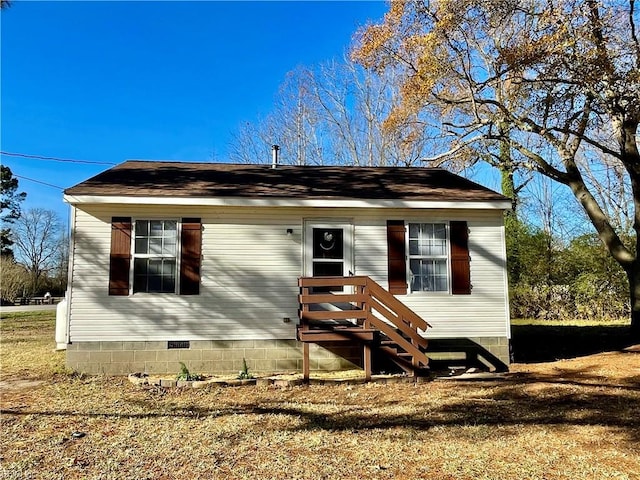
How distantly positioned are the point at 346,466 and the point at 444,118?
36.8 ft

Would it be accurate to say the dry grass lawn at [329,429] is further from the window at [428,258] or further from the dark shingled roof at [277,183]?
the dark shingled roof at [277,183]

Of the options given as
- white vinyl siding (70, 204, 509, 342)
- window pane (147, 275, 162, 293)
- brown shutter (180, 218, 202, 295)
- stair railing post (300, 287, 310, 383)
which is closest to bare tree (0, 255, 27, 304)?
white vinyl siding (70, 204, 509, 342)

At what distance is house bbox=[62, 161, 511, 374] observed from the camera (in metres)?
7.70

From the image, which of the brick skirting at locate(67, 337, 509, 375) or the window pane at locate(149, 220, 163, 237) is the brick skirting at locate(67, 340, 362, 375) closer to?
the brick skirting at locate(67, 337, 509, 375)

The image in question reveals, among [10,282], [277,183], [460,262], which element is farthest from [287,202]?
[10,282]

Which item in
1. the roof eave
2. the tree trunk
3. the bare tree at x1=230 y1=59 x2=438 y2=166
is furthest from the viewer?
the bare tree at x1=230 y1=59 x2=438 y2=166

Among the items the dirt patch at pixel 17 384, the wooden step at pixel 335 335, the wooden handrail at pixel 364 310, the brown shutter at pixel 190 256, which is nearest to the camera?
the dirt patch at pixel 17 384

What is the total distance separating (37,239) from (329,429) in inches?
1669

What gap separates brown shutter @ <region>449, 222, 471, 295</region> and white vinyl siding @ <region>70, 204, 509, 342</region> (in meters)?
0.14

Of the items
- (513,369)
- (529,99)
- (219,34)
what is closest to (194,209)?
(513,369)

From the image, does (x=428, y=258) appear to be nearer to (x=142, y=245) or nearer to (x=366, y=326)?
(x=366, y=326)

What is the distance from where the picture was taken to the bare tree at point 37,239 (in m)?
38.2

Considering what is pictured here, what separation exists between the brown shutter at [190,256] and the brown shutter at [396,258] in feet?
10.7

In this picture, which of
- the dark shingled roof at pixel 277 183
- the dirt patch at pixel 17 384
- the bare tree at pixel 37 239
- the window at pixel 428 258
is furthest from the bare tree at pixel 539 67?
the bare tree at pixel 37 239
